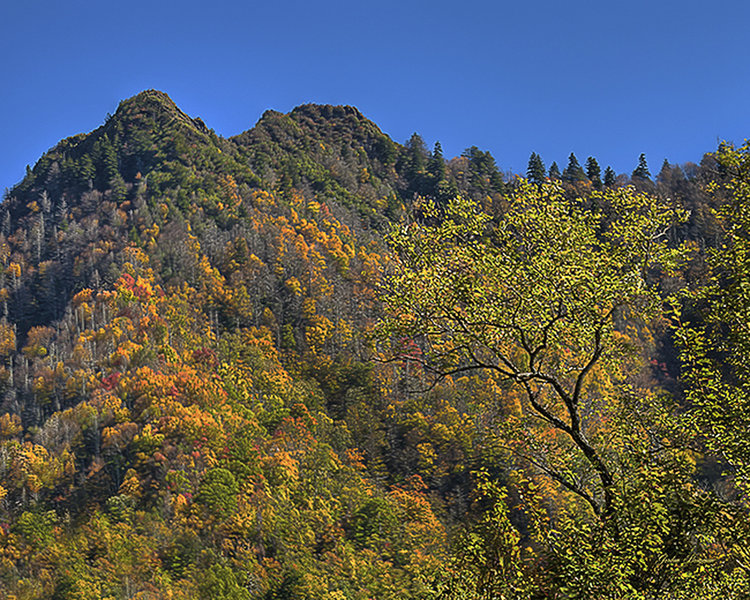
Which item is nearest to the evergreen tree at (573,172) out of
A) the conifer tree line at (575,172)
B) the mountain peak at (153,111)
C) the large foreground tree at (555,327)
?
the conifer tree line at (575,172)

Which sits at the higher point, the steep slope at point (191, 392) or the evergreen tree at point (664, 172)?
the evergreen tree at point (664, 172)

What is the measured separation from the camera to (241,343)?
73.2 metres

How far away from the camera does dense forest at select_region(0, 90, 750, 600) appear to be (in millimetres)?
8227

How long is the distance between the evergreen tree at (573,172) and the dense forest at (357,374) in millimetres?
514

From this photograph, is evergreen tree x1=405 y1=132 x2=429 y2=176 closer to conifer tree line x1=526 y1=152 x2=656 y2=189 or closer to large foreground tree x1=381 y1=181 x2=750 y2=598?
conifer tree line x1=526 y1=152 x2=656 y2=189

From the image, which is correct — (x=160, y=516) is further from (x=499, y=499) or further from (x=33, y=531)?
(x=499, y=499)

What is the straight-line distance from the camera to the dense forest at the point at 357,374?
823 cm

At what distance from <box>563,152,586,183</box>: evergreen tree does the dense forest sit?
51 cm

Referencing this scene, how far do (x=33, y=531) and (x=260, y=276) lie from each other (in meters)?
41.0

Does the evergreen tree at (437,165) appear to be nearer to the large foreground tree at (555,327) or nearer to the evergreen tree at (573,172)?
the evergreen tree at (573,172)

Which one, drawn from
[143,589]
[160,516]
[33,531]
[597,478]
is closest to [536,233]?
[597,478]

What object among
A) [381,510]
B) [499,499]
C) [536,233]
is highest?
[536,233]

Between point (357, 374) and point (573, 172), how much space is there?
237 ft

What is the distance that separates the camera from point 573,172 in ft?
392
